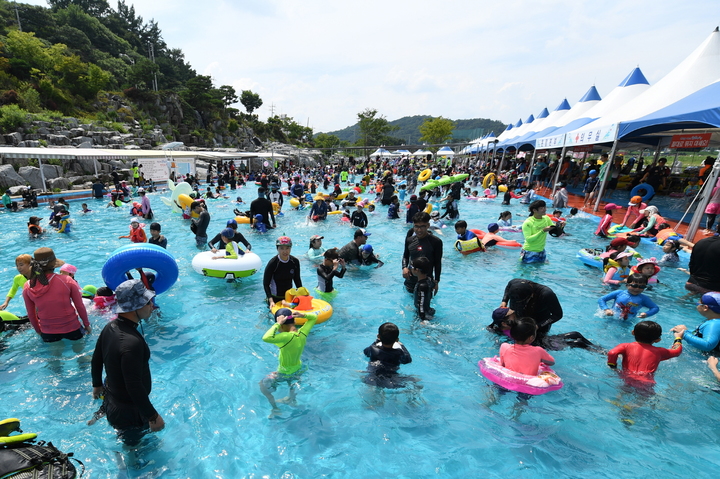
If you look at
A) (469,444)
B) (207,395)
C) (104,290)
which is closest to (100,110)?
(104,290)

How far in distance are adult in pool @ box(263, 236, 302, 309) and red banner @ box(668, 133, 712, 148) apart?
1707 cm

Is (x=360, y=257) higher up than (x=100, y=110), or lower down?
lower down

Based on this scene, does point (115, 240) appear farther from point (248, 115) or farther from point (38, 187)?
point (248, 115)

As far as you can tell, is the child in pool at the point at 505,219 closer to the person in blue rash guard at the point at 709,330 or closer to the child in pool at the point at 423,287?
the child in pool at the point at 423,287

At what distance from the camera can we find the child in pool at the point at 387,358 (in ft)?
12.9

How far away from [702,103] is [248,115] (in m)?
80.6

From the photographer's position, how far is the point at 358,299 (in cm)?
712

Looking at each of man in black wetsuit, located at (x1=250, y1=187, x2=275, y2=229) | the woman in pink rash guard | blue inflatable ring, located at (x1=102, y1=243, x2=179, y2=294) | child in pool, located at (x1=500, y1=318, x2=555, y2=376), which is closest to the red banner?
child in pool, located at (x1=500, y1=318, x2=555, y2=376)

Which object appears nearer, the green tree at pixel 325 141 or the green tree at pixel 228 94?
the green tree at pixel 228 94

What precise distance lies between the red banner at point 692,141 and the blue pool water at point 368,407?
1113 centimetres

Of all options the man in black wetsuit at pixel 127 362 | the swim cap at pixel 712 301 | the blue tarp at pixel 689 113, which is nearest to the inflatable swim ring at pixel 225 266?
the man in black wetsuit at pixel 127 362

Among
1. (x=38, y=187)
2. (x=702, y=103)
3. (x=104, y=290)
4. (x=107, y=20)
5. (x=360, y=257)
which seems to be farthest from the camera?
(x=107, y=20)

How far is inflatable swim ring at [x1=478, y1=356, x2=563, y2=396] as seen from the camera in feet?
12.2

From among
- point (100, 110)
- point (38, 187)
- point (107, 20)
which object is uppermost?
point (107, 20)
